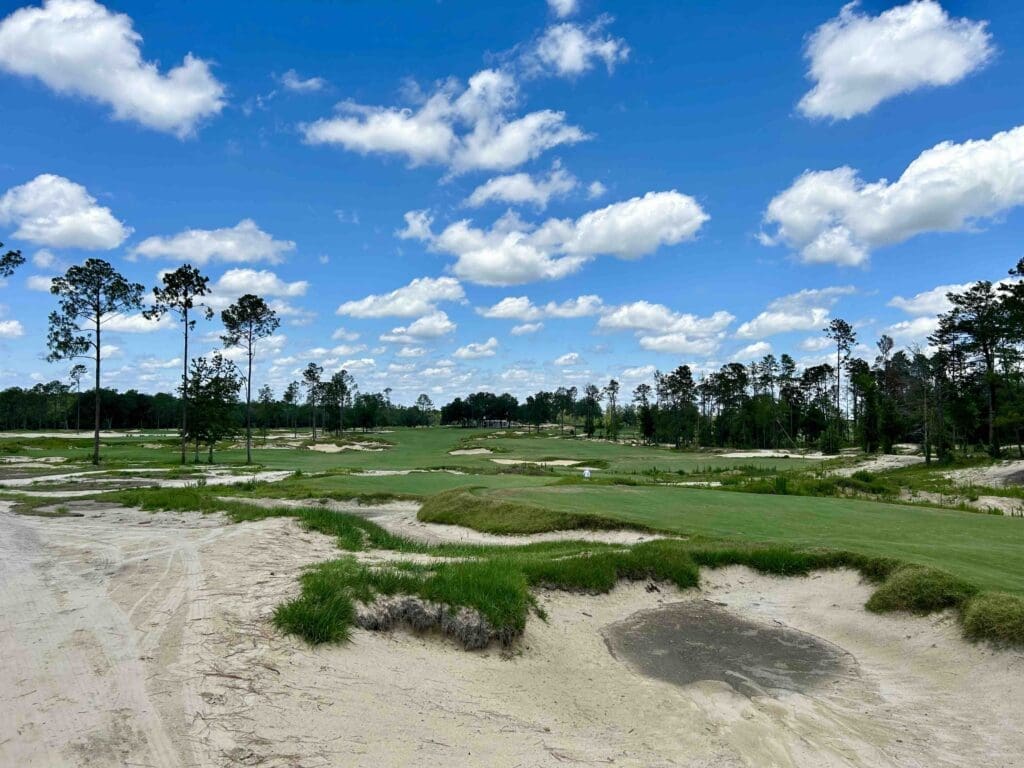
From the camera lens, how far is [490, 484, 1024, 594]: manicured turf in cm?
1304

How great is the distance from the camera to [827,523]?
19.1m

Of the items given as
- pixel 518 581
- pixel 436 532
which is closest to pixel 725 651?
pixel 518 581

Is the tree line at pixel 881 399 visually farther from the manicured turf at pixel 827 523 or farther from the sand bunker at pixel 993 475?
the manicured turf at pixel 827 523

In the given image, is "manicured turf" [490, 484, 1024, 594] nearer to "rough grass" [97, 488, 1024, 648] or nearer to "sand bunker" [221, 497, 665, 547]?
"rough grass" [97, 488, 1024, 648]

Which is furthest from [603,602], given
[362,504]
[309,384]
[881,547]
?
[309,384]

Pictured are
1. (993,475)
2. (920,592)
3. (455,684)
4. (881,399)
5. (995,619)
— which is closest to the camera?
(455,684)

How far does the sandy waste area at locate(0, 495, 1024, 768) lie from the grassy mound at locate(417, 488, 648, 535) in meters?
7.28

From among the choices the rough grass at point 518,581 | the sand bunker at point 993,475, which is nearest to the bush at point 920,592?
the rough grass at point 518,581

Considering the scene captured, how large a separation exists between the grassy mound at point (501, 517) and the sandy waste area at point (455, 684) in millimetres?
7276

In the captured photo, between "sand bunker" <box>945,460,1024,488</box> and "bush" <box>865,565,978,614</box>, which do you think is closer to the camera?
"bush" <box>865,565,978,614</box>

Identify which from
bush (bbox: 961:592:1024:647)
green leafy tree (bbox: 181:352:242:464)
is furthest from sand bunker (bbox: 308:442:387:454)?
bush (bbox: 961:592:1024:647)

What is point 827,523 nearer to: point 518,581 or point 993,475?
point 518,581

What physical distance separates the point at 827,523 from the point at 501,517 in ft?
35.6

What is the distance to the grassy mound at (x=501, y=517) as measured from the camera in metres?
20.0
